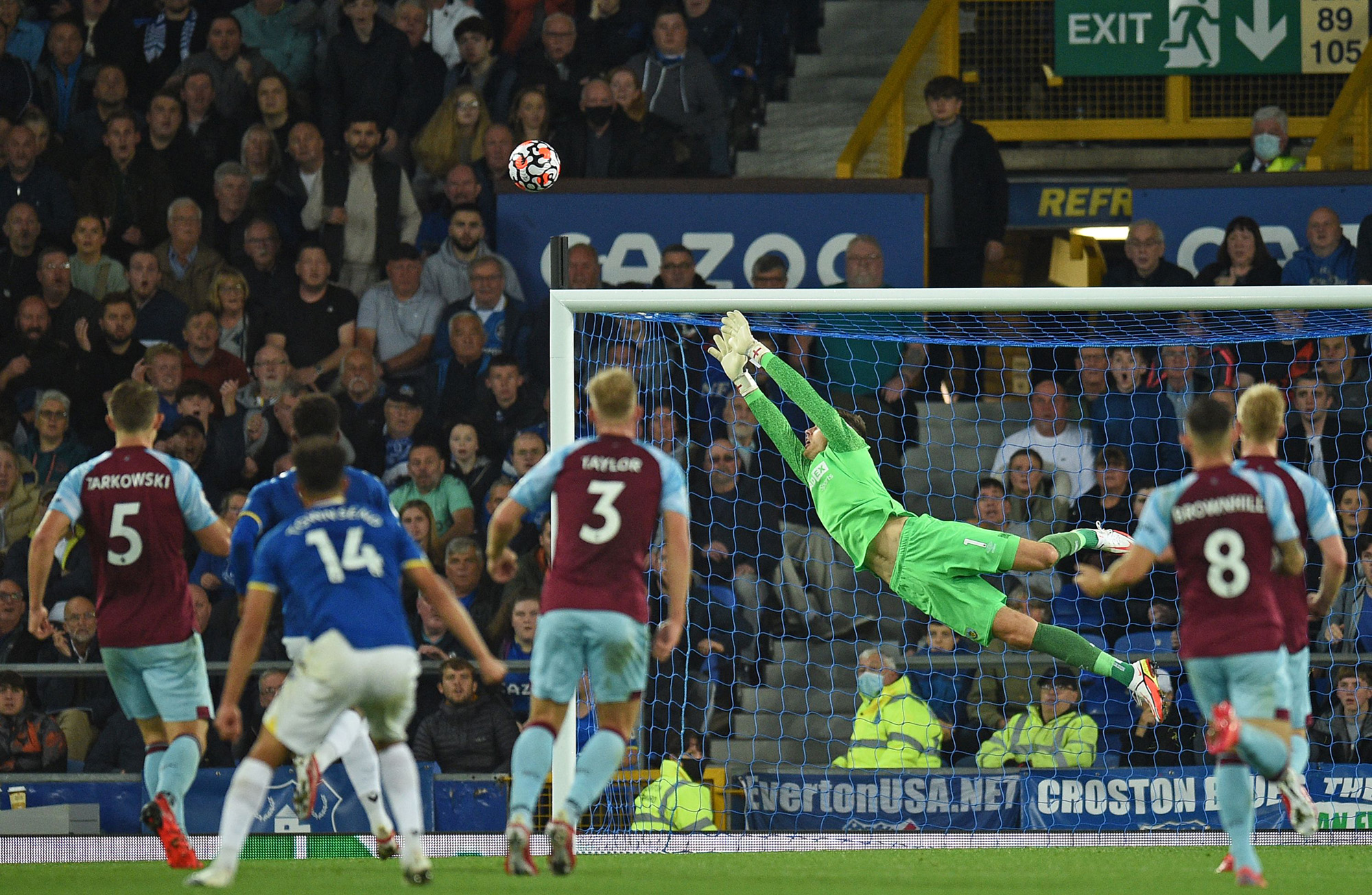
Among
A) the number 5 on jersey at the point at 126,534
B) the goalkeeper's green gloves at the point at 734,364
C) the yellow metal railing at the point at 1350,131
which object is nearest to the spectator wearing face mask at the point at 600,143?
the goalkeeper's green gloves at the point at 734,364

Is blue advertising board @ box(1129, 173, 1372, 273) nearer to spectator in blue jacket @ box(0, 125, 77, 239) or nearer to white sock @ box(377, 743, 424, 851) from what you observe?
white sock @ box(377, 743, 424, 851)

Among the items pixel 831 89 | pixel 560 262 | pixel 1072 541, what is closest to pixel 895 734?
pixel 1072 541

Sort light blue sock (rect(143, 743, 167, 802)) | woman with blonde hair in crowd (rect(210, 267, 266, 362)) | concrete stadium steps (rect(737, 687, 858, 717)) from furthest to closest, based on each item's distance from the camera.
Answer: woman with blonde hair in crowd (rect(210, 267, 266, 362)), concrete stadium steps (rect(737, 687, 858, 717)), light blue sock (rect(143, 743, 167, 802))

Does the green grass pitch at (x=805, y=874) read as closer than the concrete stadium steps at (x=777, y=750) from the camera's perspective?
Yes

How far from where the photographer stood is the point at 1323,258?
11578mm

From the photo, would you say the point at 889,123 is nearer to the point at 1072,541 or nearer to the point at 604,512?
the point at 1072,541

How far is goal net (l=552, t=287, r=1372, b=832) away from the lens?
31.1 feet

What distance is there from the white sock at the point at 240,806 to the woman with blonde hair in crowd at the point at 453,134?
7445mm

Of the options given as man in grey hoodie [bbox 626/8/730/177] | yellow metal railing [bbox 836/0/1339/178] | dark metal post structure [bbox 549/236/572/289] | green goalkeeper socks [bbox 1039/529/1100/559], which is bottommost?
green goalkeeper socks [bbox 1039/529/1100/559]

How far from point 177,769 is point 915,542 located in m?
3.80

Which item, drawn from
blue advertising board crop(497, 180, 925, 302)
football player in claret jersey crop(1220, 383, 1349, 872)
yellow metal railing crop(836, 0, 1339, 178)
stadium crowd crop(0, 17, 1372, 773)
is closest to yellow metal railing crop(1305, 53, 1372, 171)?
yellow metal railing crop(836, 0, 1339, 178)

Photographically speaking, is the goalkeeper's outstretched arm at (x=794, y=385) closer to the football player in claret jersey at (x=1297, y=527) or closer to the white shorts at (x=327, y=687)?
the football player in claret jersey at (x=1297, y=527)

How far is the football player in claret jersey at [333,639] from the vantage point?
244 inches

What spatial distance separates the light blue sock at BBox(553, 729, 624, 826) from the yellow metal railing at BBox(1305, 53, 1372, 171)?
8863 millimetres
